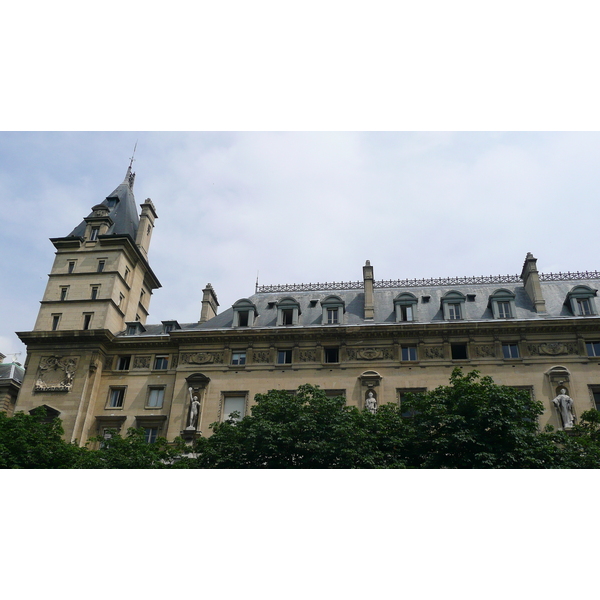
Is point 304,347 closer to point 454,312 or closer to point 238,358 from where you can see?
point 238,358

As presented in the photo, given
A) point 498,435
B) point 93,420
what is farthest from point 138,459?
point 498,435

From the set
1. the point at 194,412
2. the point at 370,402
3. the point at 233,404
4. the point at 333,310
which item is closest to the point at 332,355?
the point at 333,310

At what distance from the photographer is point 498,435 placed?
23.4 meters

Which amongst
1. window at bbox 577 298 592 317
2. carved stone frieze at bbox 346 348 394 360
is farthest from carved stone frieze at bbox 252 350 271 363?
window at bbox 577 298 592 317

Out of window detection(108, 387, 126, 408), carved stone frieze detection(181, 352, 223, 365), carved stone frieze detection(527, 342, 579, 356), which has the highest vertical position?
carved stone frieze detection(527, 342, 579, 356)

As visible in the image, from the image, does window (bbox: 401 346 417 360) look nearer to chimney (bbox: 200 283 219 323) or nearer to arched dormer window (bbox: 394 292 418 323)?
arched dormer window (bbox: 394 292 418 323)

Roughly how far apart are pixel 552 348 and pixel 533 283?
5.26m

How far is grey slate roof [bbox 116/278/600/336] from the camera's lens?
37.7 metres

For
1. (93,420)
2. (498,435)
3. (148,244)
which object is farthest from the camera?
(148,244)

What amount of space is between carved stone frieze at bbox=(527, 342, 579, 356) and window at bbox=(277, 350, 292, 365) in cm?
1409

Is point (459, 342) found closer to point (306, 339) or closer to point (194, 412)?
point (306, 339)

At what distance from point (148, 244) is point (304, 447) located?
2876cm

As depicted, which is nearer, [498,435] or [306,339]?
[498,435]

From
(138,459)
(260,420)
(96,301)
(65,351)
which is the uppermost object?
(96,301)
